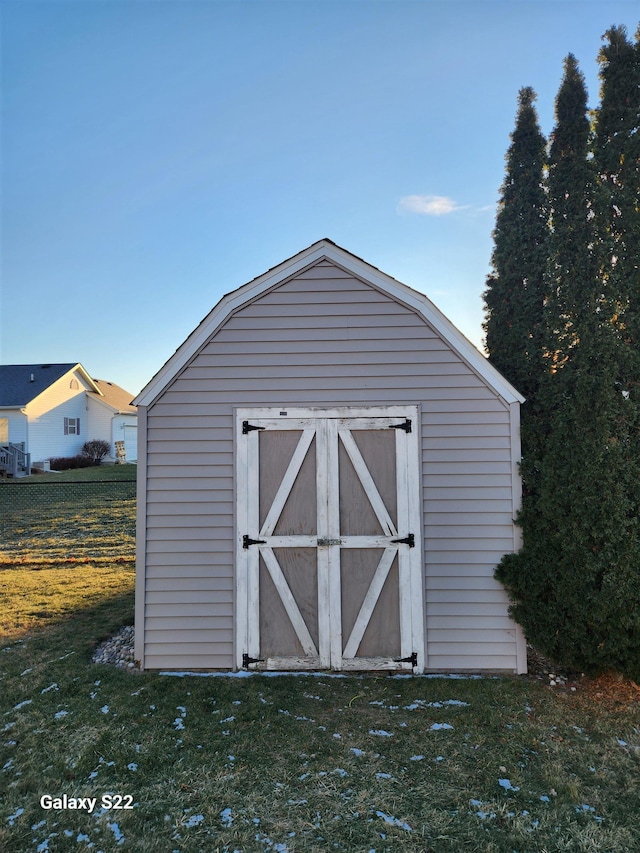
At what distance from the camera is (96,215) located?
9055 millimetres

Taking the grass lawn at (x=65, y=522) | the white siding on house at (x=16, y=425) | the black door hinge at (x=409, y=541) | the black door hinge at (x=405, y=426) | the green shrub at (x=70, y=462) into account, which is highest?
the white siding on house at (x=16, y=425)

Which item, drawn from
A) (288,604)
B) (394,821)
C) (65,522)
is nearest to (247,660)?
(288,604)

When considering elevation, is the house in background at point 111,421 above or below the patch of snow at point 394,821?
above

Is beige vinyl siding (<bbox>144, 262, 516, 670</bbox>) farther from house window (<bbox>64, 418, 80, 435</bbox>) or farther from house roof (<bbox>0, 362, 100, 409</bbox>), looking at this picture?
house window (<bbox>64, 418, 80, 435</bbox>)

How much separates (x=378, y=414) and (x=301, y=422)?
0.75 metres

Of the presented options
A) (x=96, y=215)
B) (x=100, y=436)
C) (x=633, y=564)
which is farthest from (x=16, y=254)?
(x=100, y=436)

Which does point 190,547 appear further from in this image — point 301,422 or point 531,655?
point 531,655

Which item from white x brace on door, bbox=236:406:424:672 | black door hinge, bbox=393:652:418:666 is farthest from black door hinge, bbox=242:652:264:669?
black door hinge, bbox=393:652:418:666

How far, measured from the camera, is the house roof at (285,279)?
4.26 metres

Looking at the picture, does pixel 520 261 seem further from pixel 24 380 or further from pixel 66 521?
pixel 24 380

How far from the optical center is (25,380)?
76.9 ft

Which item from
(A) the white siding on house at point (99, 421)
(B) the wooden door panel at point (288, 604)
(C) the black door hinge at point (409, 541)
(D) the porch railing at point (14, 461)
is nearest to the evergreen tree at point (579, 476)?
(C) the black door hinge at point (409, 541)

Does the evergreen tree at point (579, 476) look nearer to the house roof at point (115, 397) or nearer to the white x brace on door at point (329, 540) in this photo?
the white x brace on door at point (329, 540)

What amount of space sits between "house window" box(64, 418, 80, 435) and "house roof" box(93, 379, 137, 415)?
6.26ft
